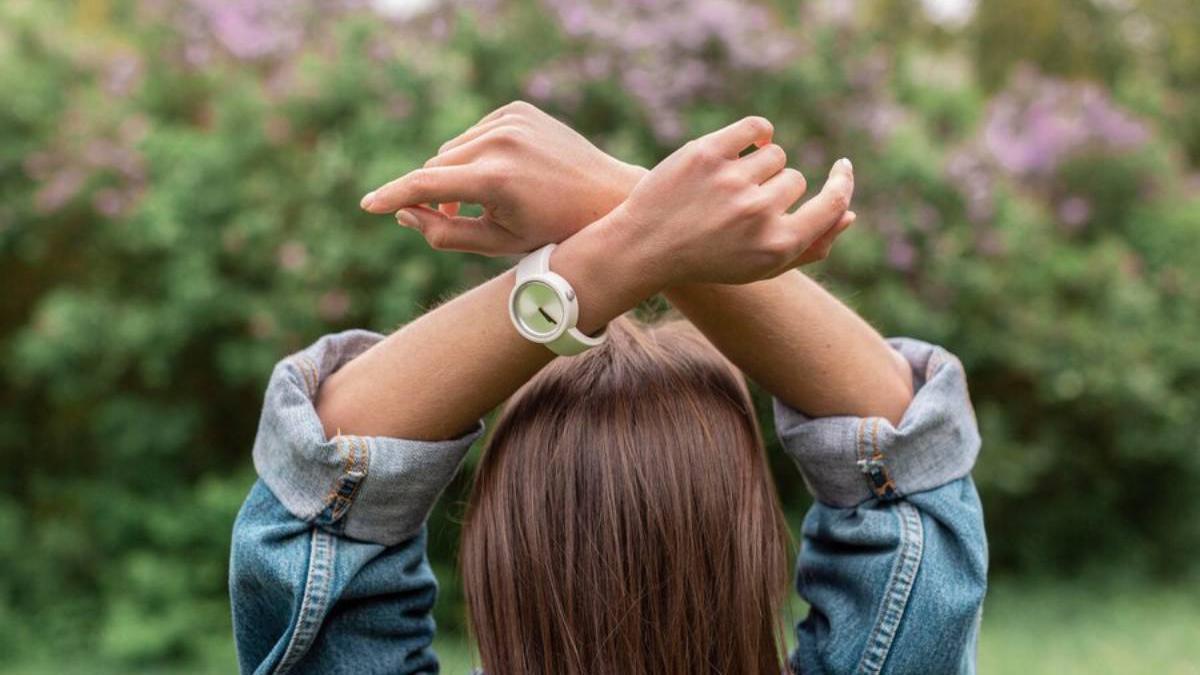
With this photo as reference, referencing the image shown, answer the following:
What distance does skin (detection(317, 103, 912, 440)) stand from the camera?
1.22 metres

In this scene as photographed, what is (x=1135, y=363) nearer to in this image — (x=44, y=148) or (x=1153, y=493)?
(x=1153, y=493)

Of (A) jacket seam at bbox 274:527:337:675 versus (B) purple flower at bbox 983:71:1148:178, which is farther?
(B) purple flower at bbox 983:71:1148:178

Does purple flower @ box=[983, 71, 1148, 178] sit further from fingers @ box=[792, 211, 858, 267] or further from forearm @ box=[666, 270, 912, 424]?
fingers @ box=[792, 211, 858, 267]

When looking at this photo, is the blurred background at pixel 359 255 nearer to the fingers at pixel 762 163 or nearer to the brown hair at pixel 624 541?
the brown hair at pixel 624 541

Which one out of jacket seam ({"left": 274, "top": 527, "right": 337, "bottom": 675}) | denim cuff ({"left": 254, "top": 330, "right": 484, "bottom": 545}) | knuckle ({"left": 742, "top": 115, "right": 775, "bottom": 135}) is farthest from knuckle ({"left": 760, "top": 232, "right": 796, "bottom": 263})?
jacket seam ({"left": 274, "top": 527, "right": 337, "bottom": 675})

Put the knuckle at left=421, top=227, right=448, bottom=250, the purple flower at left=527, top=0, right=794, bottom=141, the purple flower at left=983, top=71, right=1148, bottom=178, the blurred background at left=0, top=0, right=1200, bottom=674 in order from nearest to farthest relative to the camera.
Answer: the knuckle at left=421, top=227, right=448, bottom=250 < the blurred background at left=0, top=0, right=1200, bottom=674 < the purple flower at left=527, top=0, right=794, bottom=141 < the purple flower at left=983, top=71, right=1148, bottom=178

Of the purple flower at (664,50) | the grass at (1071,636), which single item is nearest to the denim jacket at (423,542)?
the grass at (1071,636)

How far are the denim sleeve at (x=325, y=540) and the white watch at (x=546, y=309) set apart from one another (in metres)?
0.21

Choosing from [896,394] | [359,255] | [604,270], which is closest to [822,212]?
[604,270]

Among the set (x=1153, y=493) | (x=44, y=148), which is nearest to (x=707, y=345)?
(x=44, y=148)

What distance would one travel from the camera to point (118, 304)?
4781 millimetres

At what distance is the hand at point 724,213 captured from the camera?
1.21 m

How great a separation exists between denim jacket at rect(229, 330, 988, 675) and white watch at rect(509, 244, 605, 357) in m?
0.21

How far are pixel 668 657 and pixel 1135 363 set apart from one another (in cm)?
476
